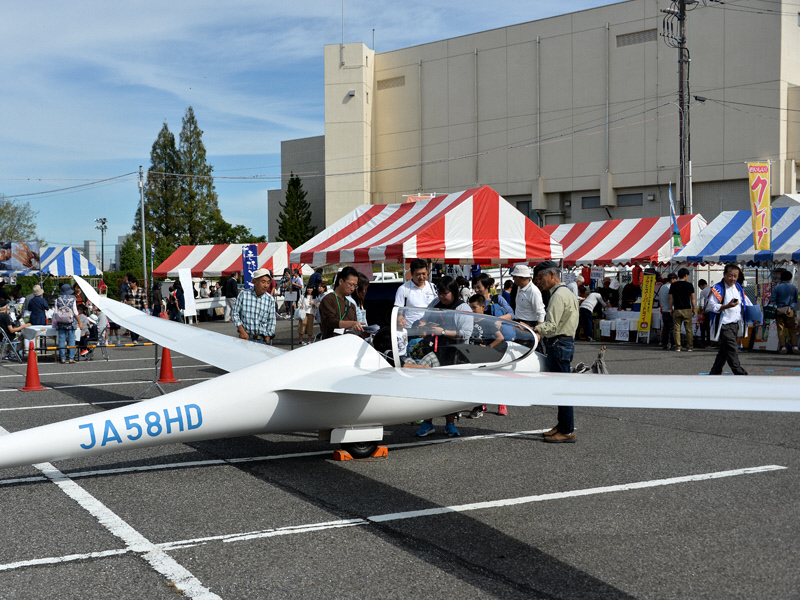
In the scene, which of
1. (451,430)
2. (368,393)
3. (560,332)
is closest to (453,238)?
(560,332)

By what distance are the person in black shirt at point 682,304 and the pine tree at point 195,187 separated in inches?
2194

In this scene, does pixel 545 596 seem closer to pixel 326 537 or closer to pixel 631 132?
pixel 326 537

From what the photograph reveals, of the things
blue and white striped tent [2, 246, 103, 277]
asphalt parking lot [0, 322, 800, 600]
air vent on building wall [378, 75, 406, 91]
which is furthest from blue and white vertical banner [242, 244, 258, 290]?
air vent on building wall [378, 75, 406, 91]

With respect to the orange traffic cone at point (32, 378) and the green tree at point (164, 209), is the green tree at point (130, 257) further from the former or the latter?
the orange traffic cone at point (32, 378)

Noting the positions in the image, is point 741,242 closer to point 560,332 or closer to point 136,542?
point 560,332

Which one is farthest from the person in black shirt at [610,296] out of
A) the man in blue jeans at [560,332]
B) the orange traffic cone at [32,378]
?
the orange traffic cone at [32,378]

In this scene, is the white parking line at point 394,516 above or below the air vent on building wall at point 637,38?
below

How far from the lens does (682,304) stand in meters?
16.1

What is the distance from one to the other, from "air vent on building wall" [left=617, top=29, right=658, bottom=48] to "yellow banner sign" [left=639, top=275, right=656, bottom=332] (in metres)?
27.7

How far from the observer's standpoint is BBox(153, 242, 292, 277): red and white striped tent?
32719mm

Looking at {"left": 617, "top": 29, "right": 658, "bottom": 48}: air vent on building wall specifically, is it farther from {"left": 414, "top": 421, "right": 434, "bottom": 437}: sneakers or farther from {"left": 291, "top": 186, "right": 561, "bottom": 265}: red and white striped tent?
{"left": 414, "top": 421, "right": 434, "bottom": 437}: sneakers

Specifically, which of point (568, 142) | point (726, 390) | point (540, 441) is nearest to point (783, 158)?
point (568, 142)

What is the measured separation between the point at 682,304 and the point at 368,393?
13005 mm

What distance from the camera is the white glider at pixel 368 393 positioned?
402cm
